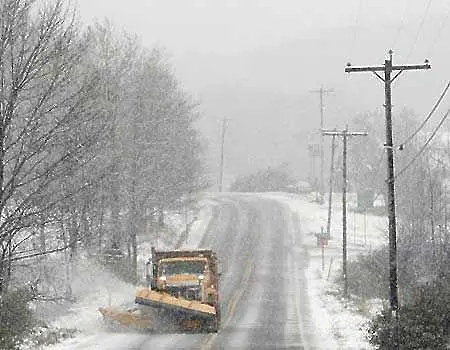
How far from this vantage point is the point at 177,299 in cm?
2508

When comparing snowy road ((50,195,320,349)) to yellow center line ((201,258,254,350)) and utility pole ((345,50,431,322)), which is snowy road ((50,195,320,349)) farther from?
utility pole ((345,50,431,322))

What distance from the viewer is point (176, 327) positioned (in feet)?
83.6

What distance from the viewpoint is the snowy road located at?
78.3 feet

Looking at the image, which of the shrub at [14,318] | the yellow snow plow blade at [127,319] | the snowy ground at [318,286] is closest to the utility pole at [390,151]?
the snowy ground at [318,286]

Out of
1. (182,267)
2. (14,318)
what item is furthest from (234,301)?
(14,318)

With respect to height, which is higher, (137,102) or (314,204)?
(137,102)

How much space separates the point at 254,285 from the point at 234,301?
19.7 feet

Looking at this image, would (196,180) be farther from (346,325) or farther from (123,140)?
(346,325)

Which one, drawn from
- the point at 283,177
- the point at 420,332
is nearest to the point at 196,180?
the point at 420,332

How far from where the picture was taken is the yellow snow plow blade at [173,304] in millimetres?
24922

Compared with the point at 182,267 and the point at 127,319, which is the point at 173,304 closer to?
the point at 127,319

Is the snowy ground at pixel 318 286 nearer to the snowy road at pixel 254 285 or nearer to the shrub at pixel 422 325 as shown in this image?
the snowy road at pixel 254 285

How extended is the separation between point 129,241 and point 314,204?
3811cm

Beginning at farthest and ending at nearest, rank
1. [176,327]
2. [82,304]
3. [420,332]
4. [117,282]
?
1. [117,282]
2. [82,304]
3. [176,327]
4. [420,332]
